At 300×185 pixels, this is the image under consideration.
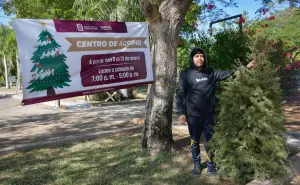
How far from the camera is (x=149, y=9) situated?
15.9 feet

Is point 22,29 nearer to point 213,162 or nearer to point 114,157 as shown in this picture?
point 114,157

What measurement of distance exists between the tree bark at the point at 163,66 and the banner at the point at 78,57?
247mm

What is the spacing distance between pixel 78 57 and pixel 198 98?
6.28 ft

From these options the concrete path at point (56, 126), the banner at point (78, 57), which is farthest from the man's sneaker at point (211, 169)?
the concrete path at point (56, 126)

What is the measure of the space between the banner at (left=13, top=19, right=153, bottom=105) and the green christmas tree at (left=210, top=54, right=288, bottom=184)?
5.67 feet

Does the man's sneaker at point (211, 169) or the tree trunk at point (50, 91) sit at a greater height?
the tree trunk at point (50, 91)

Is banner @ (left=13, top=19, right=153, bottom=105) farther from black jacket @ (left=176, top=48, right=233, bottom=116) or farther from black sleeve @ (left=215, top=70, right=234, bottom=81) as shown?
black sleeve @ (left=215, top=70, right=234, bottom=81)

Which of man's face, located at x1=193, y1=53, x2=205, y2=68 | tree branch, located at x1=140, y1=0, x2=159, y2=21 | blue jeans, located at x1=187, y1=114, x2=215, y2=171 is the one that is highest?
tree branch, located at x1=140, y1=0, x2=159, y2=21

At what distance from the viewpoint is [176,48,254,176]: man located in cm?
422

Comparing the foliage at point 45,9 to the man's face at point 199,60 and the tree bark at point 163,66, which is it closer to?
the tree bark at point 163,66

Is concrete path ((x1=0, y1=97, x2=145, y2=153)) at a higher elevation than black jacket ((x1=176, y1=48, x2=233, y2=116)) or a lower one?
lower

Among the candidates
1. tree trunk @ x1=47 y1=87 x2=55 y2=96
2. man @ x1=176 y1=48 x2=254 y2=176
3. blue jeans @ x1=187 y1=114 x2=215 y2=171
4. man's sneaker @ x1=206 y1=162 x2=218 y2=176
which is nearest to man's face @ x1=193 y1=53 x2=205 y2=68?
man @ x1=176 y1=48 x2=254 y2=176

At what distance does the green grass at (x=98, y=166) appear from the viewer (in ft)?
13.9

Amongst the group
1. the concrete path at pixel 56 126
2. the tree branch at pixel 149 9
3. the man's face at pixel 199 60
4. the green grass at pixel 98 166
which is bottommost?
the green grass at pixel 98 166
